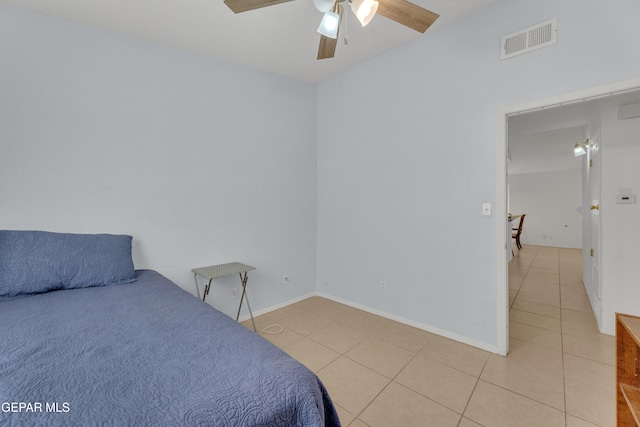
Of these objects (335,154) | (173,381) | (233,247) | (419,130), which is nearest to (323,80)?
(335,154)

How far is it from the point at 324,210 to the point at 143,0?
8.44 feet

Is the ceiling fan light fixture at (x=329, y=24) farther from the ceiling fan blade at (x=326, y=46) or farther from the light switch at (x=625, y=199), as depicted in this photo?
the light switch at (x=625, y=199)

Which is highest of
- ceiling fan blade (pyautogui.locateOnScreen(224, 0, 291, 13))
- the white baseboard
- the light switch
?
→ ceiling fan blade (pyautogui.locateOnScreen(224, 0, 291, 13))

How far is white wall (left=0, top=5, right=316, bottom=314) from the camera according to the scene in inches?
77.0

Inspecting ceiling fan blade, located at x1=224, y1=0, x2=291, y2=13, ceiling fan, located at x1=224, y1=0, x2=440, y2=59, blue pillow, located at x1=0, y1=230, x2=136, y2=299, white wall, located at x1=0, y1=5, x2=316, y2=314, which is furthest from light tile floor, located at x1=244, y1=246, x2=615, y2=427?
ceiling fan blade, located at x1=224, y1=0, x2=291, y2=13

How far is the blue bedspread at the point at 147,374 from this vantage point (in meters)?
0.73

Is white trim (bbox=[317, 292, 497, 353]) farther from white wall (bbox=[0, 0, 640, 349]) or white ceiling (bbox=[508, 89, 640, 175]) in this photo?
white ceiling (bbox=[508, 89, 640, 175])

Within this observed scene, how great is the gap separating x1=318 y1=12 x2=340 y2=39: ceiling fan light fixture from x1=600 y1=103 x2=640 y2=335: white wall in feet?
8.95

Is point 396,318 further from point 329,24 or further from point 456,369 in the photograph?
point 329,24

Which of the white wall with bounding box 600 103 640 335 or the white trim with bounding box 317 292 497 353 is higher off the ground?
the white wall with bounding box 600 103 640 335

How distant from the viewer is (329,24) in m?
1.59

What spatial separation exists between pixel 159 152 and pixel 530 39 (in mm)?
3082

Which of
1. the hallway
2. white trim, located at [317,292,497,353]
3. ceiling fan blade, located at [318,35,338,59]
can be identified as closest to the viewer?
the hallway

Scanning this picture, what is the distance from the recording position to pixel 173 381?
858mm
